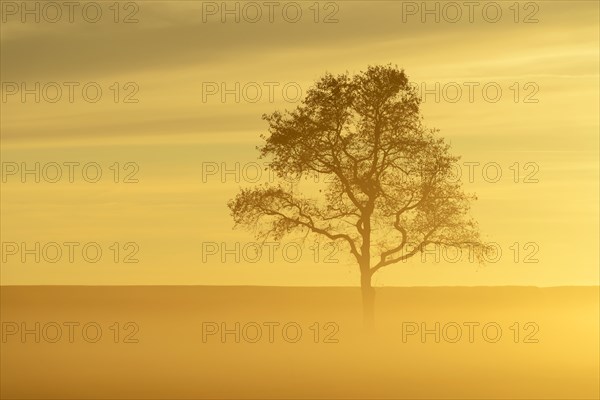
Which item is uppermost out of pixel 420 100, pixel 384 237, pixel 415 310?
pixel 420 100

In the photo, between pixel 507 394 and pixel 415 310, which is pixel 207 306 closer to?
pixel 415 310

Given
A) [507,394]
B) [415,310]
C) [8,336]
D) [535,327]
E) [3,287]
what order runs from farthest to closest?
[3,287] < [415,310] < [535,327] < [8,336] < [507,394]

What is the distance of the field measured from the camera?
38.8 metres

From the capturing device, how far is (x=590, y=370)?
45.7 metres

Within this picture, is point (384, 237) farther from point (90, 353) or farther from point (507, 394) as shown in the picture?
point (507, 394)

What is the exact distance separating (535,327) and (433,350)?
79.9 ft

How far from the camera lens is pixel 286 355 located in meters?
53.2

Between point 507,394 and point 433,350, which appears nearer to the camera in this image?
point 507,394

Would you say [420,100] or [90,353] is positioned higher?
[420,100]

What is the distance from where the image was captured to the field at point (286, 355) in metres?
38.8

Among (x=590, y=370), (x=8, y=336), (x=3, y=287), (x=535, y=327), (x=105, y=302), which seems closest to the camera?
(x=590, y=370)

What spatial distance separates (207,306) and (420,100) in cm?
6039

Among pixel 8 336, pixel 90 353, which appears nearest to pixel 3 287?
pixel 8 336

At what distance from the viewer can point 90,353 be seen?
2157 inches
